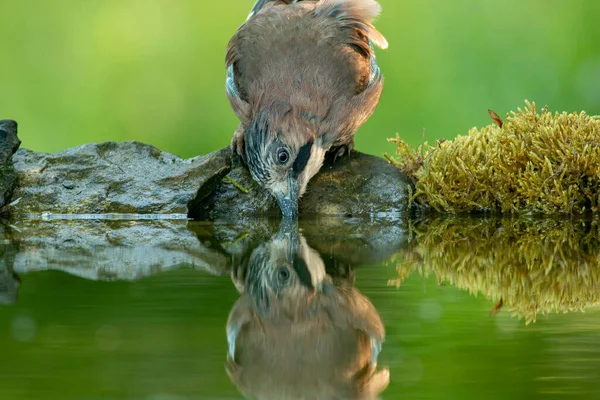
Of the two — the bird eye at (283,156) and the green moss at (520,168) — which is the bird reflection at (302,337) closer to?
the bird eye at (283,156)

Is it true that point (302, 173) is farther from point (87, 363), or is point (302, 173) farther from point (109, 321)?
point (87, 363)

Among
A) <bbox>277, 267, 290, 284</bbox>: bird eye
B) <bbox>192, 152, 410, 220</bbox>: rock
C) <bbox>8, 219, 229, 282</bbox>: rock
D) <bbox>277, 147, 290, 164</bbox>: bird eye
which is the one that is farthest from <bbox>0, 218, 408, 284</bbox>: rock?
<bbox>277, 147, 290, 164</bbox>: bird eye

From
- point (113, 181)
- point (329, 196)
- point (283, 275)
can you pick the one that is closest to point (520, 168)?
point (329, 196)

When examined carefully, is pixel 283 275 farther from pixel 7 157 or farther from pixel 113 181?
pixel 7 157

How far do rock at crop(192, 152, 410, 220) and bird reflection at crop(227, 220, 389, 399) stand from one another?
308 centimetres

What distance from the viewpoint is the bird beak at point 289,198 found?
261 inches

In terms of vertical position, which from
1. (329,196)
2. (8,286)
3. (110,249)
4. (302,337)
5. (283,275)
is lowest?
(302,337)

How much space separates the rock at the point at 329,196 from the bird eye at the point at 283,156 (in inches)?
34.9

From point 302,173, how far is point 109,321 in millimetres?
3821

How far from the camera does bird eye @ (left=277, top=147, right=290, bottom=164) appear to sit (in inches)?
253

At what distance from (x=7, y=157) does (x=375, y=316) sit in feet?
17.5

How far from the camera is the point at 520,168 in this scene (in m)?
7.00

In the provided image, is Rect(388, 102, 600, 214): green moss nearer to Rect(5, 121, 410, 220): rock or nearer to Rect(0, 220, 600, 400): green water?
Rect(5, 121, 410, 220): rock

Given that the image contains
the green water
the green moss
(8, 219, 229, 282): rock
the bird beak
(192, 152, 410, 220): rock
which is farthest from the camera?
(192, 152, 410, 220): rock
